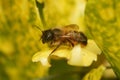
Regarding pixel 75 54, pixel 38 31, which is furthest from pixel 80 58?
pixel 38 31

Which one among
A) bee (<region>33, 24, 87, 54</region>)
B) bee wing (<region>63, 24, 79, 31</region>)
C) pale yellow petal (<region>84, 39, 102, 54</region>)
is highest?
bee wing (<region>63, 24, 79, 31</region>)

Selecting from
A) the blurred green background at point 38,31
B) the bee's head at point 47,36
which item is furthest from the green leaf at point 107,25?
the bee's head at point 47,36

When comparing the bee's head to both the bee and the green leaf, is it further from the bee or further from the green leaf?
the green leaf

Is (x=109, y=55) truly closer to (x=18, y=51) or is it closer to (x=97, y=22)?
(x=97, y=22)

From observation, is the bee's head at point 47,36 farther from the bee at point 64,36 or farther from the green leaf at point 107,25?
the green leaf at point 107,25

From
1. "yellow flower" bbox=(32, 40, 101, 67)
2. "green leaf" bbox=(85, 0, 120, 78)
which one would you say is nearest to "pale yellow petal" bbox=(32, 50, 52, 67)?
"yellow flower" bbox=(32, 40, 101, 67)
